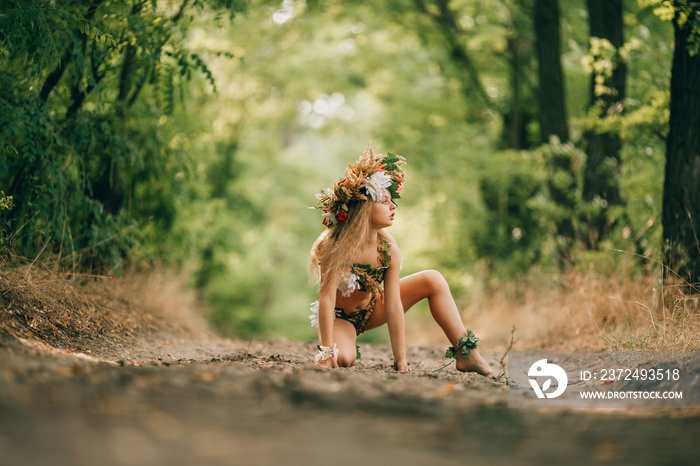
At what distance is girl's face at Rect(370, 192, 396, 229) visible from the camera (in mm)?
3787

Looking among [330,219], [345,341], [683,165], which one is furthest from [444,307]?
[683,165]

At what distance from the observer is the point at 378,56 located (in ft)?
41.4

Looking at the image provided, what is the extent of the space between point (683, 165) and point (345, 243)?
3.01 meters

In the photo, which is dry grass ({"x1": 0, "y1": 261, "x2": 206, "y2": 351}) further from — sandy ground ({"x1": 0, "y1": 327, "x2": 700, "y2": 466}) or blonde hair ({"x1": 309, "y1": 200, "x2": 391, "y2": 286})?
blonde hair ({"x1": 309, "y1": 200, "x2": 391, "y2": 286})

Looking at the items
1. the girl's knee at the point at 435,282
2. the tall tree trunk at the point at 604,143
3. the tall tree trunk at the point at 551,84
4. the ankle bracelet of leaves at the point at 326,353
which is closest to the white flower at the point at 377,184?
the girl's knee at the point at 435,282

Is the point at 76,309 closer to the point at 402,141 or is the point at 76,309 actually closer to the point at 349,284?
the point at 349,284

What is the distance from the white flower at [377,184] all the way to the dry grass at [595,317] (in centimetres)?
140

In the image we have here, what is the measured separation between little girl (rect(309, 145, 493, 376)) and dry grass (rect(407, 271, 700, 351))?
63 centimetres

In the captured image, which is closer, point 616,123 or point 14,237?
point 14,237

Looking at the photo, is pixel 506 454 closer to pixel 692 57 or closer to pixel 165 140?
pixel 692 57

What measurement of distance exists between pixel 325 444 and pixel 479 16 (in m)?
10.3

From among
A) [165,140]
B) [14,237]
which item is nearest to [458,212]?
[165,140]

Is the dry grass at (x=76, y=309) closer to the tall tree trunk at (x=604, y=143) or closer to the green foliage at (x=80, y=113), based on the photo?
the green foliage at (x=80, y=113)

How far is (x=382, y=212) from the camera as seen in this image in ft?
12.4
